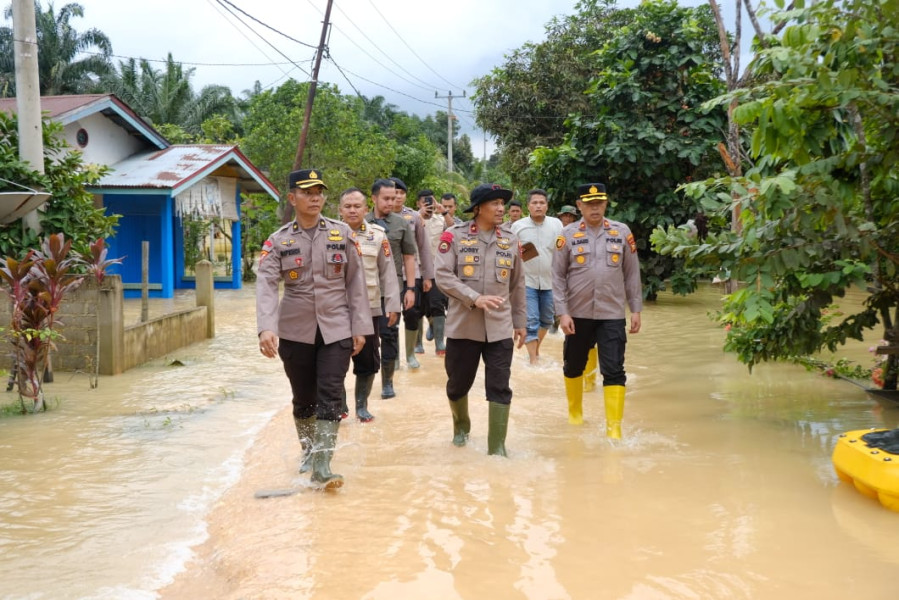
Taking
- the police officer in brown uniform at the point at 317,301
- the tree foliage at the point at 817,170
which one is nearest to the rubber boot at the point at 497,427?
the police officer in brown uniform at the point at 317,301

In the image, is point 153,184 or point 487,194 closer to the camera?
point 487,194

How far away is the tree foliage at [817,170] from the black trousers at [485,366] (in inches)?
65.4

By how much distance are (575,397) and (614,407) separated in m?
0.61

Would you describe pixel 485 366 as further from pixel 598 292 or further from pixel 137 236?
pixel 137 236

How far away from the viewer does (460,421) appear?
635 centimetres

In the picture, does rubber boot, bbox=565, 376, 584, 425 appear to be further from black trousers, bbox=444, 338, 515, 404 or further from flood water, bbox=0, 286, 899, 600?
black trousers, bbox=444, 338, 515, 404

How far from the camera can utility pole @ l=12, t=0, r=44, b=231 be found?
962 cm

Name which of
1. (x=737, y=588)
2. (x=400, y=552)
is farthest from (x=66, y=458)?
(x=737, y=588)

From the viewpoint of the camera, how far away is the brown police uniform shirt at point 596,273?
6676 mm

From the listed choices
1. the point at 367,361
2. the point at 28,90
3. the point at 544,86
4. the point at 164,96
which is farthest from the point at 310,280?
the point at 164,96

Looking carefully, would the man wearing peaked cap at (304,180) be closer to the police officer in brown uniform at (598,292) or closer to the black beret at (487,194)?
the black beret at (487,194)

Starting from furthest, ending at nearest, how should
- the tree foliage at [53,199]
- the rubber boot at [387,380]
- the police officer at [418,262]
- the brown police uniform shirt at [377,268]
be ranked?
the tree foliage at [53,199] → the police officer at [418,262] → the rubber boot at [387,380] → the brown police uniform shirt at [377,268]

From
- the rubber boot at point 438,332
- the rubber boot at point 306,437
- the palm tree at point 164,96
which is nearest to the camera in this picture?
the rubber boot at point 306,437

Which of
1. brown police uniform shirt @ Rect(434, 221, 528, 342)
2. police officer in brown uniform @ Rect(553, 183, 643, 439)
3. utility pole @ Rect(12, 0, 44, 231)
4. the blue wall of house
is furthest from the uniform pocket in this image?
the blue wall of house
